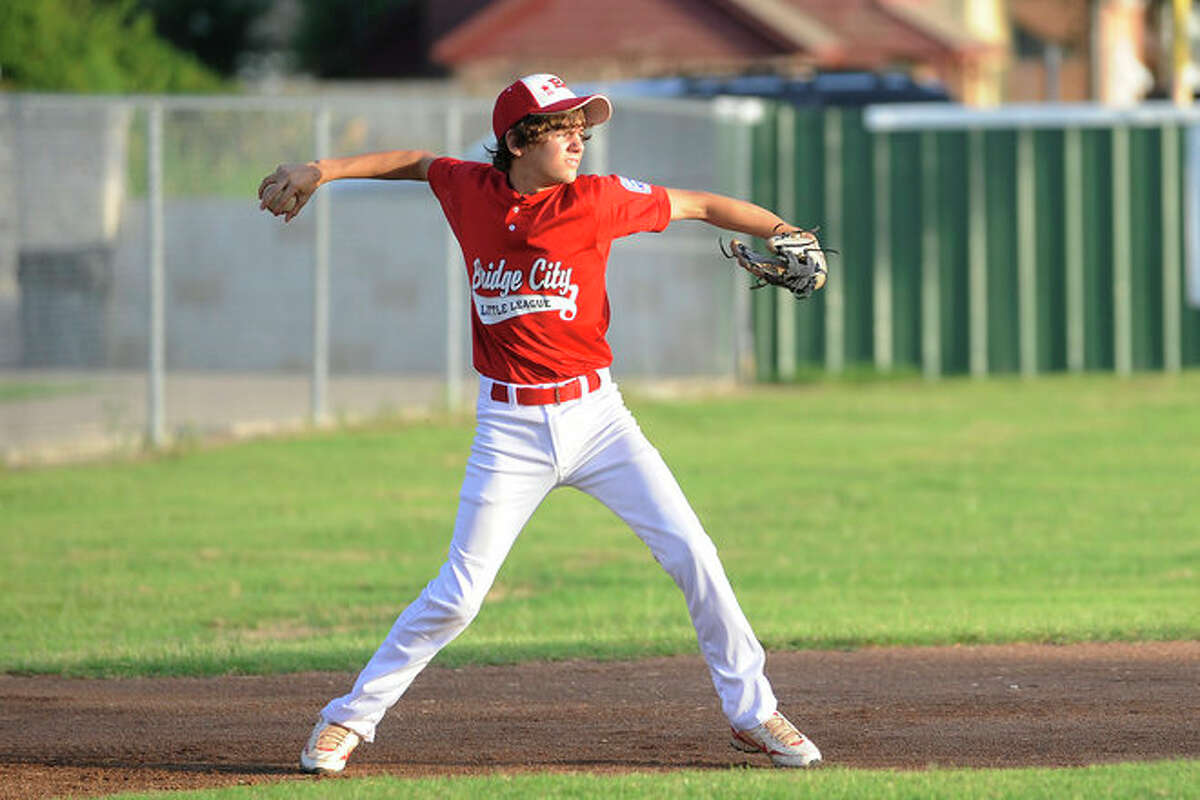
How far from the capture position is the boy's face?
6.36 meters

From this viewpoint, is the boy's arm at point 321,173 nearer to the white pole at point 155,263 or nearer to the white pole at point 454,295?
the white pole at point 155,263

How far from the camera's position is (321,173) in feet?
21.2

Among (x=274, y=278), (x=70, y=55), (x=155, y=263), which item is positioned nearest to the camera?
(x=155, y=263)

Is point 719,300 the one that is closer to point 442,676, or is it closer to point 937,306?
point 937,306

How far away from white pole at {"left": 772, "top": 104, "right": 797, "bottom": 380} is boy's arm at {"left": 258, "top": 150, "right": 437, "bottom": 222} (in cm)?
1517

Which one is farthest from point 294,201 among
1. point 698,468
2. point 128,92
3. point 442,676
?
point 128,92

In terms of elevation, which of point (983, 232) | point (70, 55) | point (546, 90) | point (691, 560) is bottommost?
point (691, 560)

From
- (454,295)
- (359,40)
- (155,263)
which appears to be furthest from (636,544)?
(359,40)

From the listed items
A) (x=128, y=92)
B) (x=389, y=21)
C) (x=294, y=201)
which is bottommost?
(x=294, y=201)

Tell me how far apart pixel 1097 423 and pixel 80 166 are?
9.19 metres

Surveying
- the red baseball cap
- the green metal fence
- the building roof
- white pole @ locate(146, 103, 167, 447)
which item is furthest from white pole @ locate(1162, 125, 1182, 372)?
the red baseball cap

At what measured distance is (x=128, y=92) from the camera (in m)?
30.7

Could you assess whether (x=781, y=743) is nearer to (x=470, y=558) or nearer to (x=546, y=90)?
(x=470, y=558)

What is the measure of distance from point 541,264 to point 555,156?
0.34m
